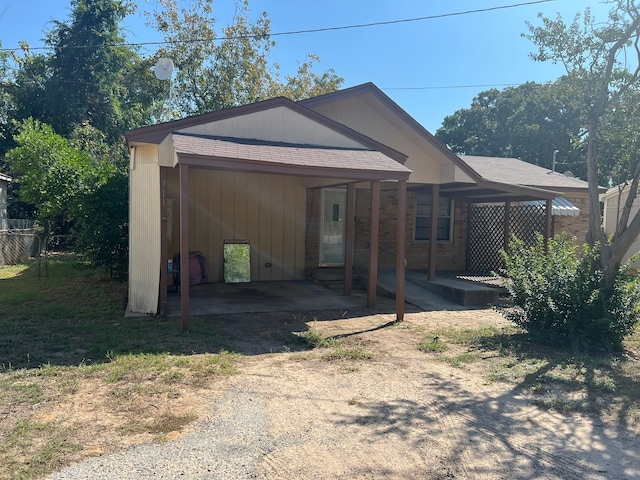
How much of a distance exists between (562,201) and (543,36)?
7.82 metres

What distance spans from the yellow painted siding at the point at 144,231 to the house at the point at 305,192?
17 millimetres

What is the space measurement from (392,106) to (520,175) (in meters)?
5.66

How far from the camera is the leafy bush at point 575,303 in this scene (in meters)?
6.02

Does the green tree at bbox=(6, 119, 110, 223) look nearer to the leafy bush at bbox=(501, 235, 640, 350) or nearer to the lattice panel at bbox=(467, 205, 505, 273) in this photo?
the leafy bush at bbox=(501, 235, 640, 350)

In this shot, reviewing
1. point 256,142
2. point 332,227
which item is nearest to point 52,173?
point 256,142

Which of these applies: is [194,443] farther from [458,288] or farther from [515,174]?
[515,174]

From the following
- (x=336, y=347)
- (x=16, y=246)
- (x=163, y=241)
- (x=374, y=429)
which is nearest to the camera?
(x=374, y=429)

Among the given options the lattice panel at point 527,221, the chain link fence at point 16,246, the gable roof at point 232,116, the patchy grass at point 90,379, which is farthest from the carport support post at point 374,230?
the chain link fence at point 16,246

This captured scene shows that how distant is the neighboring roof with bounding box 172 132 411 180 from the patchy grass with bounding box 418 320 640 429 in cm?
273

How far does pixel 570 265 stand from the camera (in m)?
6.61

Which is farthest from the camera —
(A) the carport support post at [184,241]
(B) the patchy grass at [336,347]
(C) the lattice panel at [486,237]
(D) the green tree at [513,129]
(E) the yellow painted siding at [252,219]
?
(D) the green tree at [513,129]

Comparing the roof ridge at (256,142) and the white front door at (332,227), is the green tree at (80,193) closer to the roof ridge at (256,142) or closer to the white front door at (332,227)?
the roof ridge at (256,142)

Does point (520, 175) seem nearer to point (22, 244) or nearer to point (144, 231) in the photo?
point (144, 231)

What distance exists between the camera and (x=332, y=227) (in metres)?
12.1
